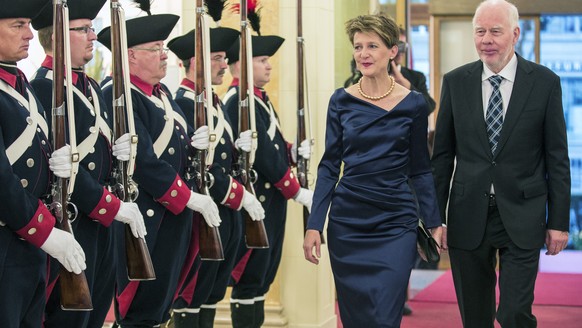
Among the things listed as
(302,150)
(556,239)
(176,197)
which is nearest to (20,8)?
(176,197)

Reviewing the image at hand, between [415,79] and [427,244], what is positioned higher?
[415,79]

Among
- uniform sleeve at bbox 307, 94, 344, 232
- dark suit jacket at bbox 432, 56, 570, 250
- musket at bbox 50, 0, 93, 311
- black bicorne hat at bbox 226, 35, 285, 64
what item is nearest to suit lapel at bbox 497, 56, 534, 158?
dark suit jacket at bbox 432, 56, 570, 250

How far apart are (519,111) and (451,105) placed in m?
0.29

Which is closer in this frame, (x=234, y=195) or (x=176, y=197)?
(x=176, y=197)

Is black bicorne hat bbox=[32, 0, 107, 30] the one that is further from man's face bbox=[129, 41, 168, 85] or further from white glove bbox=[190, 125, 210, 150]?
white glove bbox=[190, 125, 210, 150]

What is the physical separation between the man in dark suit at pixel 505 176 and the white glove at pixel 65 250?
5.10 feet

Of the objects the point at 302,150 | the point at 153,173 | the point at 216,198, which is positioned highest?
the point at 153,173

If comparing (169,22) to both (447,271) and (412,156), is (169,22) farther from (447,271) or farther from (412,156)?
(447,271)

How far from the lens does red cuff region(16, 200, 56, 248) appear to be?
11.7ft

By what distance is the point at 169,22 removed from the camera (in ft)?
15.9

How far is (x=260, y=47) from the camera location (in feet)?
19.7

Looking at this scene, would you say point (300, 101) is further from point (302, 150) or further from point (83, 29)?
point (83, 29)

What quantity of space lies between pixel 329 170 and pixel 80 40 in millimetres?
1053

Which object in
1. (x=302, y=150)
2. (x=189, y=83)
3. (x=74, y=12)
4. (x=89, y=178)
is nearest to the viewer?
(x=89, y=178)
